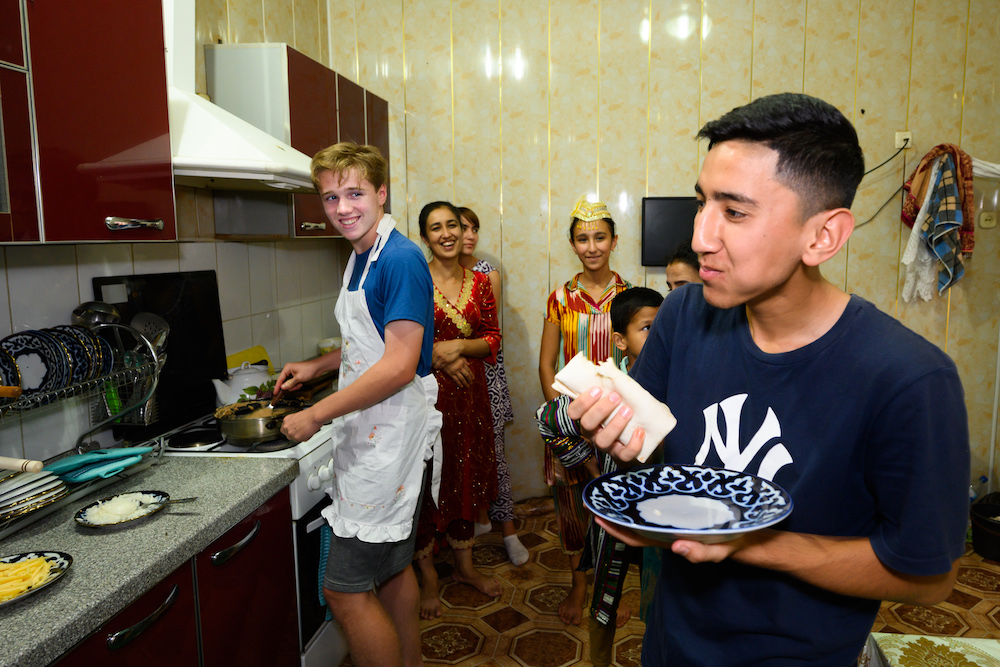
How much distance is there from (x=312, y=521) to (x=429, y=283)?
796mm

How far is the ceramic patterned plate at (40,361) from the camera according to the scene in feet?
4.75

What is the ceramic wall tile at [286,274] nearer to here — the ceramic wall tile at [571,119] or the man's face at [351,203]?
the man's face at [351,203]

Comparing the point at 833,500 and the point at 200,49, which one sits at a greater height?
the point at 200,49

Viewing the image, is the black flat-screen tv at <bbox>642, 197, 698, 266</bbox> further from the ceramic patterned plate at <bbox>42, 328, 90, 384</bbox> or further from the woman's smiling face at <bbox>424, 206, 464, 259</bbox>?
the ceramic patterned plate at <bbox>42, 328, 90, 384</bbox>

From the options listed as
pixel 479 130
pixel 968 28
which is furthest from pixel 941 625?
pixel 479 130

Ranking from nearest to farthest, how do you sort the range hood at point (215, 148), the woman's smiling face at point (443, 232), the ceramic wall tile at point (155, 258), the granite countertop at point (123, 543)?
the granite countertop at point (123, 543) < the range hood at point (215, 148) < the ceramic wall tile at point (155, 258) < the woman's smiling face at point (443, 232)

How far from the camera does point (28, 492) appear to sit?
1272mm

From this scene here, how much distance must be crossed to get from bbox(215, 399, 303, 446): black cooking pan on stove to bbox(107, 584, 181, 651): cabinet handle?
56 cm

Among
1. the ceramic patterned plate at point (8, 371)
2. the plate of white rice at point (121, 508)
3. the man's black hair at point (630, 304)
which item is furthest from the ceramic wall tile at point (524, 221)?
the ceramic patterned plate at point (8, 371)

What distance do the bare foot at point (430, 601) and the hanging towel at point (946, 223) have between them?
2734 mm

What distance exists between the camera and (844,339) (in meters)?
0.80

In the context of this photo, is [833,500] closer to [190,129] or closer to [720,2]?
[190,129]

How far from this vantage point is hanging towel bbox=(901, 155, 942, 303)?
2.98m

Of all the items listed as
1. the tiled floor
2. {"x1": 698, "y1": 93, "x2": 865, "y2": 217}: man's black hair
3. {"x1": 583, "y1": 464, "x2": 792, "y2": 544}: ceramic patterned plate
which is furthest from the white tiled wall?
{"x1": 698, "y1": 93, "x2": 865, "y2": 217}: man's black hair
